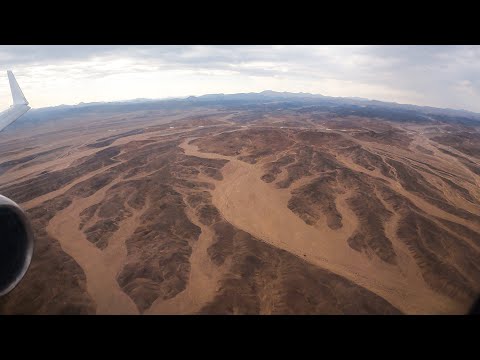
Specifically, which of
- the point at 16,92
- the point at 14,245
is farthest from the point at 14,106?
the point at 14,245

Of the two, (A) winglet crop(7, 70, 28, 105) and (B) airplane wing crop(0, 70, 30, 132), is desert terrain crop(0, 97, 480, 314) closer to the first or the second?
(B) airplane wing crop(0, 70, 30, 132)

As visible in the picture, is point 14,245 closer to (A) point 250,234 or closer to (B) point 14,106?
(B) point 14,106

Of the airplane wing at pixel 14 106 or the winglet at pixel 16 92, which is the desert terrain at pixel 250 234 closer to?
the airplane wing at pixel 14 106

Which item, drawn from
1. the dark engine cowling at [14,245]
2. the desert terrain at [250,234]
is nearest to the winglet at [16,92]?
the desert terrain at [250,234]

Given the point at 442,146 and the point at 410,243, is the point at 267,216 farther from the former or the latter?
the point at 442,146

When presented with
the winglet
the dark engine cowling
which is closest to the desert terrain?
A: the dark engine cowling

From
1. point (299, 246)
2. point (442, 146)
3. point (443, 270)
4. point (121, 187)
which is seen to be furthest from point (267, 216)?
point (442, 146)
